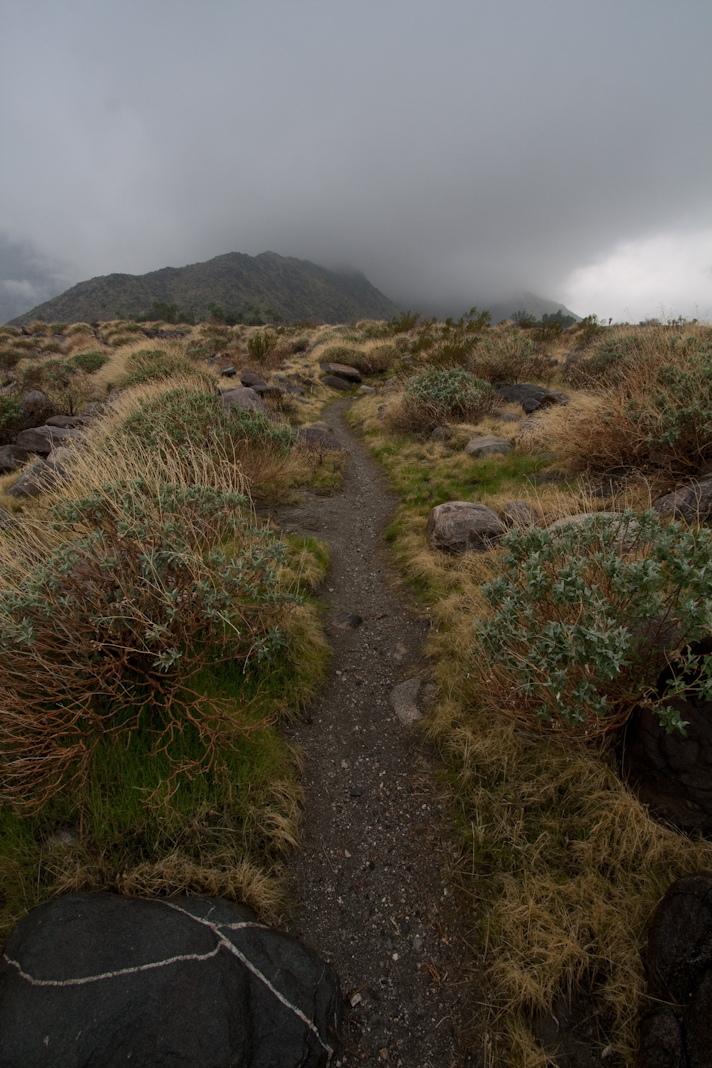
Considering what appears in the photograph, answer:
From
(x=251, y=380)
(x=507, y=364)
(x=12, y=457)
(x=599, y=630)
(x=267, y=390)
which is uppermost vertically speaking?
(x=507, y=364)

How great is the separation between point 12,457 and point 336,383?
40.3 ft

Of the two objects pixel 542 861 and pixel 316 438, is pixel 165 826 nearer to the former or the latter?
pixel 542 861

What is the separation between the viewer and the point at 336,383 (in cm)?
1902

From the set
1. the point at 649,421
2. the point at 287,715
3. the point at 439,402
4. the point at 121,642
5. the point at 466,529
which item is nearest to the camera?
the point at 121,642

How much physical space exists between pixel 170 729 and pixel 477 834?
2.25 meters

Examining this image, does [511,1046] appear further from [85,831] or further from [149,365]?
[149,365]

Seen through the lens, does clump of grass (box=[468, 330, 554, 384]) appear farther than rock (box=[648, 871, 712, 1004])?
Yes

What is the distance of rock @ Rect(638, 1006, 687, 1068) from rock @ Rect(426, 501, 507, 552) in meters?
4.09

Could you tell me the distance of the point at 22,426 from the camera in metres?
12.4

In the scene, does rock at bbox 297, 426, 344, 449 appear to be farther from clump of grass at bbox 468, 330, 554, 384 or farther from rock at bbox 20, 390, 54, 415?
rock at bbox 20, 390, 54, 415

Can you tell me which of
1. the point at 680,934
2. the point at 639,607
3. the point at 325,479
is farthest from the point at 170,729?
the point at 325,479

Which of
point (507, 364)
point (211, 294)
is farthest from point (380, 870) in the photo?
point (211, 294)

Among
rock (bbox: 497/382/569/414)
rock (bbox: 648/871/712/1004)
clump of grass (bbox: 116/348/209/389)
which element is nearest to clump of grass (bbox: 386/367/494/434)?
rock (bbox: 497/382/569/414)

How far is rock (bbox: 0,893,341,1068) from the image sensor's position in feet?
6.04
